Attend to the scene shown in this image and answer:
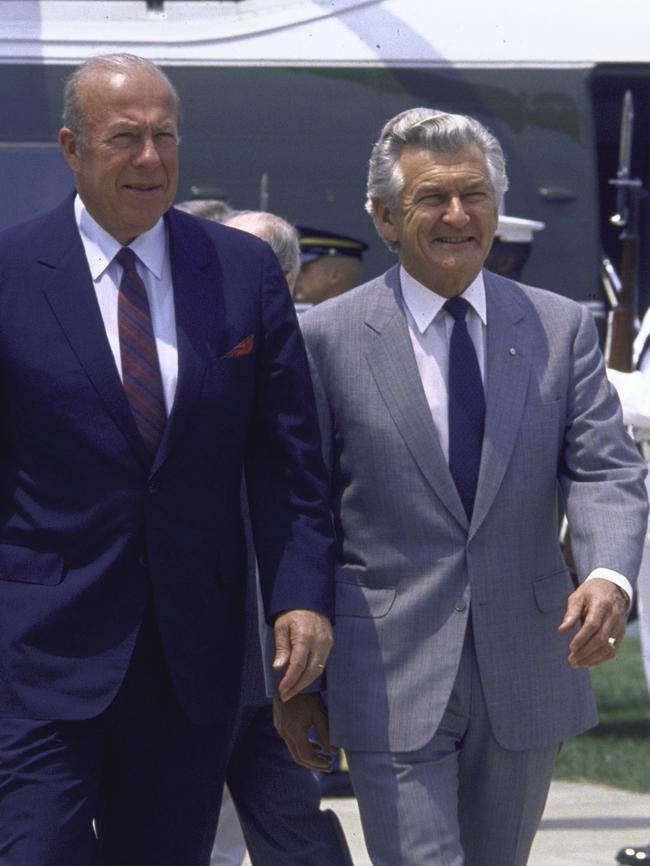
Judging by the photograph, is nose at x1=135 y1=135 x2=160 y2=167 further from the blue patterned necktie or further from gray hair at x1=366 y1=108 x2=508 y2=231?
the blue patterned necktie

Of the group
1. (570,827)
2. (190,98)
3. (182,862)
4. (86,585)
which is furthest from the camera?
(190,98)

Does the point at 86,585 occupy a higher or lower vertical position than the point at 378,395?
lower

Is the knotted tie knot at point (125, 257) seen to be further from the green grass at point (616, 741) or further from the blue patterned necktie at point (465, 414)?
the green grass at point (616, 741)

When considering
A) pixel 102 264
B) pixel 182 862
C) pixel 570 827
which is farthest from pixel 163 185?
pixel 570 827

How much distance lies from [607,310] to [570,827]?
2717 mm

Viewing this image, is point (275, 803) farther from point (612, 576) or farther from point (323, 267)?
point (323, 267)

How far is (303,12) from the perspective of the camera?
8.02 m

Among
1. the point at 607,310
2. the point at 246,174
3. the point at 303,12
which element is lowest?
the point at 607,310

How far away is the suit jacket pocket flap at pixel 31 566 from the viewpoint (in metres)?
3.31

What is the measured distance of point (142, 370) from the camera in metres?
3.30

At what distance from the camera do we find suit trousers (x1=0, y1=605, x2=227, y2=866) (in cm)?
329

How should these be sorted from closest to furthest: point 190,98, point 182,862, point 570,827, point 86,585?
1. point 86,585
2. point 182,862
3. point 570,827
4. point 190,98

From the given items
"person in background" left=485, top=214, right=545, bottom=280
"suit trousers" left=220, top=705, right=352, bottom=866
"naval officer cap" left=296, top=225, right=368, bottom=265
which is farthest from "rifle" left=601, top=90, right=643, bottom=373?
"suit trousers" left=220, top=705, right=352, bottom=866

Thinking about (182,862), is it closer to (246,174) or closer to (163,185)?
(163,185)
